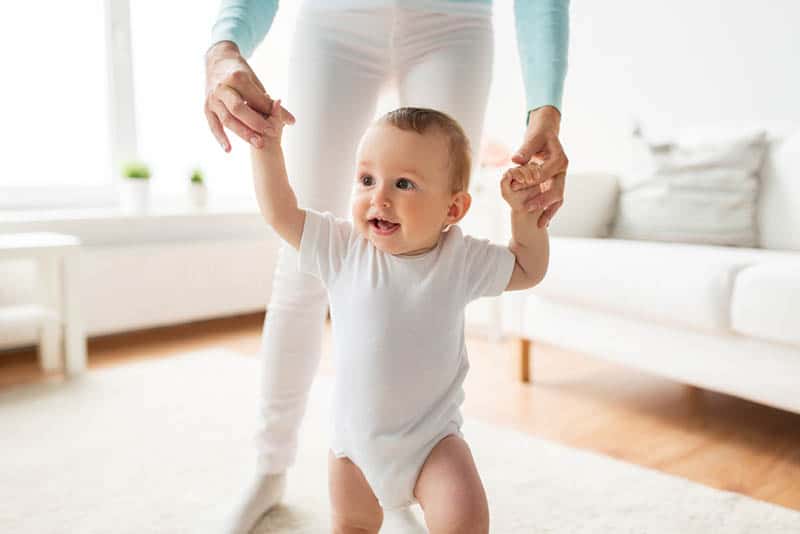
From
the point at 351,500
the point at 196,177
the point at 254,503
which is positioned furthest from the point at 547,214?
the point at 196,177

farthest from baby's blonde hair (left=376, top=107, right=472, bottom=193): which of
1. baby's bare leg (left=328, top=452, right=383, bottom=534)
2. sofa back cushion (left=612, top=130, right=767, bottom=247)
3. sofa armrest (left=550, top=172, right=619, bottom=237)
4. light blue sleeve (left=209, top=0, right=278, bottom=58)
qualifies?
sofa back cushion (left=612, top=130, right=767, bottom=247)

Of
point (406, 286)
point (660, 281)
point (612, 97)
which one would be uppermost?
point (612, 97)

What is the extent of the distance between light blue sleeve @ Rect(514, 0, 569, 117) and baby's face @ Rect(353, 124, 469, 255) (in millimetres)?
187

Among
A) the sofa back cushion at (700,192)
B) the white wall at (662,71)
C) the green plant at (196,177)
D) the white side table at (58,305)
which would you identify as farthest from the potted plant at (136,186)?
the sofa back cushion at (700,192)

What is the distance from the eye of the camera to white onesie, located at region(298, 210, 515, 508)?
924 mm

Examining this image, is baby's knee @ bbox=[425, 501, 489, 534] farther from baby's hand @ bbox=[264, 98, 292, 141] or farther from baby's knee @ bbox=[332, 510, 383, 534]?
baby's hand @ bbox=[264, 98, 292, 141]

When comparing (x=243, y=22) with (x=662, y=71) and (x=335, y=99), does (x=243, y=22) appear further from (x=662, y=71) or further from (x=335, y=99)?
(x=662, y=71)

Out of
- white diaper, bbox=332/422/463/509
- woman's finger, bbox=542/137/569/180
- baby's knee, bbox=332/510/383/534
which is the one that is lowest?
baby's knee, bbox=332/510/383/534

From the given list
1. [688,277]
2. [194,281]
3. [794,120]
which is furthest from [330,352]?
[794,120]

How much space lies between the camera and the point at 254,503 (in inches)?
50.2

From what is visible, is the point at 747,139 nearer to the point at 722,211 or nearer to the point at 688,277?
the point at 722,211

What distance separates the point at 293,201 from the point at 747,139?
6.17ft

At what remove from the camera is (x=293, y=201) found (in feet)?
3.13

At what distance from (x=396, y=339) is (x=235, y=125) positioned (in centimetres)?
33
